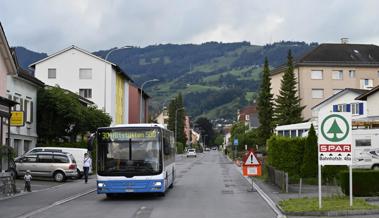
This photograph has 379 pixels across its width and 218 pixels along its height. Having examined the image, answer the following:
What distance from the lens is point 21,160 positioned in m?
38.1

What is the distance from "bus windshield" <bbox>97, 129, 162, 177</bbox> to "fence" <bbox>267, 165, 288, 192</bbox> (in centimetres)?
615

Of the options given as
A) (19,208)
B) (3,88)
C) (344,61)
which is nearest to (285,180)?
(19,208)

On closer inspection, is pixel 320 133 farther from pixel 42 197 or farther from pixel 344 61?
pixel 344 61

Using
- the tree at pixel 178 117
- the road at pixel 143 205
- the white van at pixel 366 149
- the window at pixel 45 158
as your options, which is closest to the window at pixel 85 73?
the window at pixel 45 158

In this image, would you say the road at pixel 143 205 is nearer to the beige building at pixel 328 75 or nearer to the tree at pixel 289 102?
the tree at pixel 289 102

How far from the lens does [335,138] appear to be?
57.7 ft

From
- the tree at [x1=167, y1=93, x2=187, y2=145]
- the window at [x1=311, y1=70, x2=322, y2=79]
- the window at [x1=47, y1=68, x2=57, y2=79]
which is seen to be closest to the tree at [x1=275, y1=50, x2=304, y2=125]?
the window at [x1=311, y1=70, x2=322, y2=79]

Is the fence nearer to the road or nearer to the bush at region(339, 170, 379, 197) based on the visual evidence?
the road

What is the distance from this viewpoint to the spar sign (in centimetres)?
1744

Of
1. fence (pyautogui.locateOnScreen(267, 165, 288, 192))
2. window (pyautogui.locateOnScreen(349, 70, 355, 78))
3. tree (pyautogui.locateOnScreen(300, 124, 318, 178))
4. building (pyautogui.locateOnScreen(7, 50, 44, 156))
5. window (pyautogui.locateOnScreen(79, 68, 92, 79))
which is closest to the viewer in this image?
fence (pyautogui.locateOnScreen(267, 165, 288, 192))

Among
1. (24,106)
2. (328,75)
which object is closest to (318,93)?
(328,75)

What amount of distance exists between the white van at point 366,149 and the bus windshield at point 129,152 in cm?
2061

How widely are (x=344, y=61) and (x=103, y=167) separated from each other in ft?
239

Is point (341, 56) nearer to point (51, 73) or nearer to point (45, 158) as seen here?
point (51, 73)
